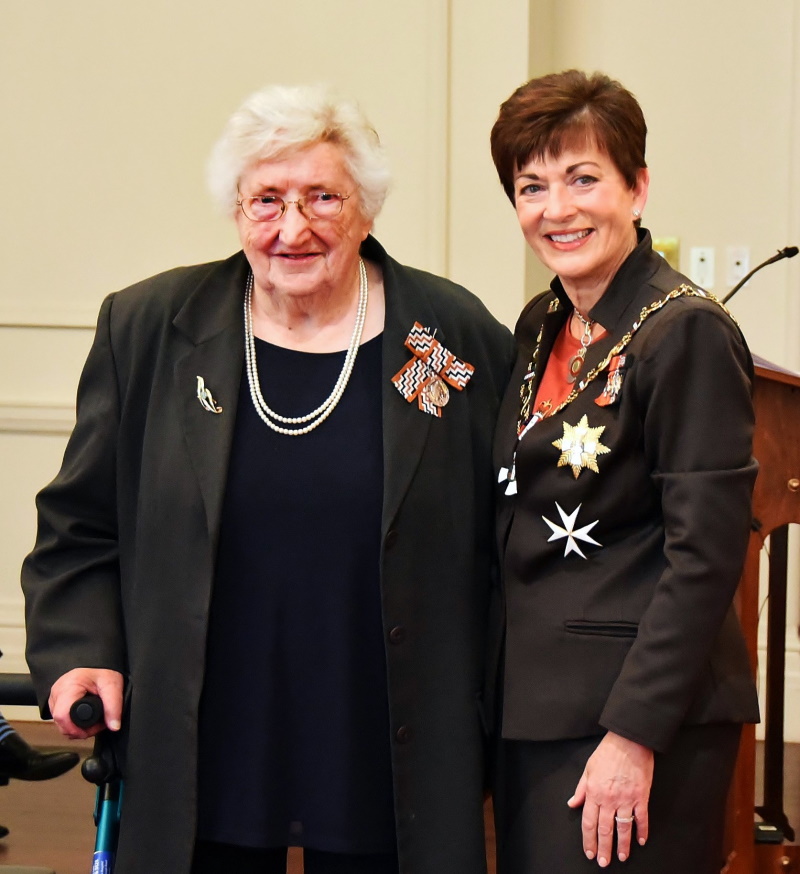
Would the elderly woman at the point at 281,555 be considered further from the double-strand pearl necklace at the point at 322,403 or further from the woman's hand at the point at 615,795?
the woman's hand at the point at 615,795

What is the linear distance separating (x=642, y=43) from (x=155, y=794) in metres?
3.18

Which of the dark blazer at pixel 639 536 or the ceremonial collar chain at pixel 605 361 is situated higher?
the ceremonial collar chain at pixel 605 361

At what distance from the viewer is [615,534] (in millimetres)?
1664

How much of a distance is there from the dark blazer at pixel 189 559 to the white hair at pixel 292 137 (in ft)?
0.54

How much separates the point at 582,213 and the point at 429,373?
0.34 metres

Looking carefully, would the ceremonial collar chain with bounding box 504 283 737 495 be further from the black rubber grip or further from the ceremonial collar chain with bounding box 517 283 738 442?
the black rubber grip

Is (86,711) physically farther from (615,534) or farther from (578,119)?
(578,119)

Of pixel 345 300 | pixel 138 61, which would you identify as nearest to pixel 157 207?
pixel 138 61

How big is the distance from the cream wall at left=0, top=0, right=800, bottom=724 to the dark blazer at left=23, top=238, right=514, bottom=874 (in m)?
2.18

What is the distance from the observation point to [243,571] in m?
1.75

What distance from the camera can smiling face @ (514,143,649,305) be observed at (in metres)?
1.72

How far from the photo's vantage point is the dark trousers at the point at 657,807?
1626mm

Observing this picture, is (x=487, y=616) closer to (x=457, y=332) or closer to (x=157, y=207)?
(x=457, y=332)

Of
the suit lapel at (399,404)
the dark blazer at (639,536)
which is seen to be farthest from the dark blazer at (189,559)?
the dark blazer at (639,536)
